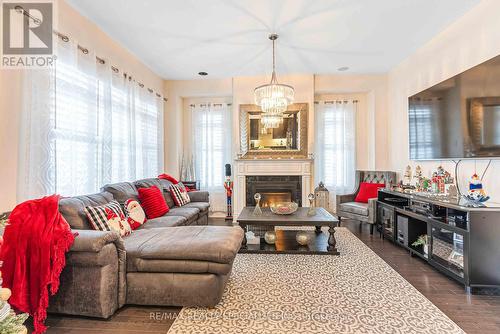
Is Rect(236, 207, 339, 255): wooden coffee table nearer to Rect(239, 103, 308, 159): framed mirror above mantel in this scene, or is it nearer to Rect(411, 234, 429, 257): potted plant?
Rect(411, 234, 429, 257): potted plant

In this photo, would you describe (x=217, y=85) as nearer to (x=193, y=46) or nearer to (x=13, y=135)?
(x=193, y=46)

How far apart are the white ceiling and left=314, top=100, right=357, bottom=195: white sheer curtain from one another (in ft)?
3.20

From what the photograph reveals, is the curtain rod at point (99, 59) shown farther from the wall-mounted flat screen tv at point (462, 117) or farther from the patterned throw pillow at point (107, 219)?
the wall-mounted flat screen tv at point (462, 117)

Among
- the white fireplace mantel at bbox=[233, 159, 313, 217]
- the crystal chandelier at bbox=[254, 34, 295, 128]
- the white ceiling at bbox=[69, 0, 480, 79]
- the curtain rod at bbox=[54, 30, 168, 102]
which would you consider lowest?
the white fireplace mantel at bbox=[233, 159, 313, 217]

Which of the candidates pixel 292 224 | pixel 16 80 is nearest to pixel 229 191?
pixel 292 224

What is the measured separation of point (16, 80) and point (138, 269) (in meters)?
2.07

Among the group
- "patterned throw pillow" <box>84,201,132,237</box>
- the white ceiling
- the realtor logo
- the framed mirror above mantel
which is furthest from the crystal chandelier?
the realtor logo

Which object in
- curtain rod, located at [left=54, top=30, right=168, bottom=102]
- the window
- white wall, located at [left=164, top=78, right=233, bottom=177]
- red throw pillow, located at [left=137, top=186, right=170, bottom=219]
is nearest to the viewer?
curtain rod, located at [left=54, top=30, right=168, bottom=102]

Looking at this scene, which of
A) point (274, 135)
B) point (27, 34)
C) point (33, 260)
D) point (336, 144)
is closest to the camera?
point (33, 260)

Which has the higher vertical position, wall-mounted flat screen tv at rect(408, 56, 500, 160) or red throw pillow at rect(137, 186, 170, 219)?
wall-mounted flat screen tv at rect(408, 56, 500, 160)

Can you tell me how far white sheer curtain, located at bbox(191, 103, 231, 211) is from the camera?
5.64 m

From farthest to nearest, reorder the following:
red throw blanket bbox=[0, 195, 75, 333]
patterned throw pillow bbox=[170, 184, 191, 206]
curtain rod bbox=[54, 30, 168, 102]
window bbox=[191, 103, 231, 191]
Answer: window bbox=[191, 103, 231, 191]
patterned throw pillow bbox=[170, 184, 191, 206]
curtain rod bbox=[54, 30, 168, 102]
red throw blanket bbox=[0, 195, 75, 333]

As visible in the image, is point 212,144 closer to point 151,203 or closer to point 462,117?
point 151,203

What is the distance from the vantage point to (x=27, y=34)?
2.40 metres
